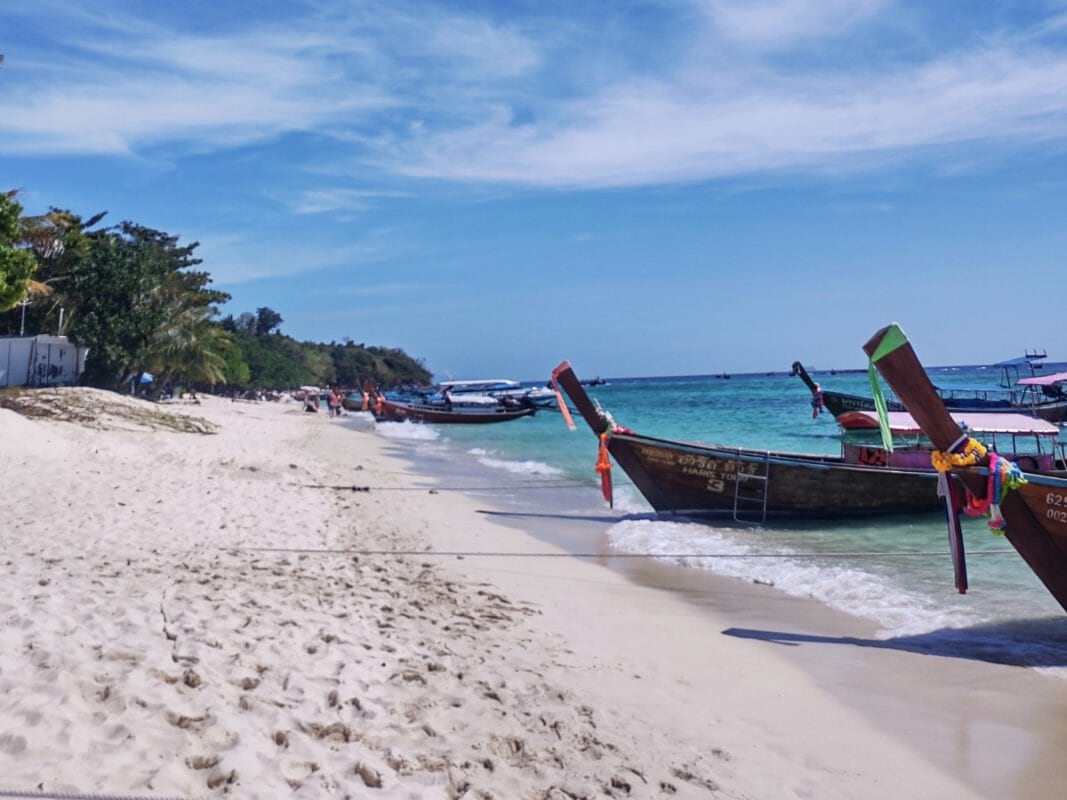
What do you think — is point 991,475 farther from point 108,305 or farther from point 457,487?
point 108,305

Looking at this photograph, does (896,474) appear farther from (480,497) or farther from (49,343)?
(49,343)

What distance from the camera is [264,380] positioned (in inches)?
2559

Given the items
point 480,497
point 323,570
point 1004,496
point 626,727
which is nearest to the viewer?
point 626,727

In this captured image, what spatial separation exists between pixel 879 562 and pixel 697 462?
11.6 ft

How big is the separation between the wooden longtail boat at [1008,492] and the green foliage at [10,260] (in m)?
17.1

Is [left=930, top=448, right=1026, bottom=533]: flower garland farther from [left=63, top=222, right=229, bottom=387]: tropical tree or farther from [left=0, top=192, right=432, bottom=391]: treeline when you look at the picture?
[left=63, top=222, right=229, bottom=387]: tropical tree

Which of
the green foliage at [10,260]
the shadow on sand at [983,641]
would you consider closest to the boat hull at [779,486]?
the shadow on sand at [983,641]

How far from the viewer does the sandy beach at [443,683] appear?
11.5 ft

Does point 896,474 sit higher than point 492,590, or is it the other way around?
point 896,474

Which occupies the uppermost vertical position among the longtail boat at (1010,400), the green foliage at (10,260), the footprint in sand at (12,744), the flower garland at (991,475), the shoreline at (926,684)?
the green foliage at (10,260)

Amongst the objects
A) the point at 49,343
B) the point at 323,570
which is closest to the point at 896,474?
the point at 323,570

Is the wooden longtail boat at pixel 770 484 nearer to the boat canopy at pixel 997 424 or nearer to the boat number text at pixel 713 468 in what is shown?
the boat number text at pixel 713 468

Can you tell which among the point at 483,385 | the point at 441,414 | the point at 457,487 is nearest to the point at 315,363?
the point at 483,385

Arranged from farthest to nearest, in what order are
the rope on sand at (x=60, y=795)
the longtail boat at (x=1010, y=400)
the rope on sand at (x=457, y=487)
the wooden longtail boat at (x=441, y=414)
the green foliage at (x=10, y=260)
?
the wooden longtail boat at (x=441, y=414) → the longtail boat at (x=1010, y=400) → the green foliage at (x=10, y=260) → the rope on sand at (x=457, y=487) → the rope on sand at (x=60, y=795)
